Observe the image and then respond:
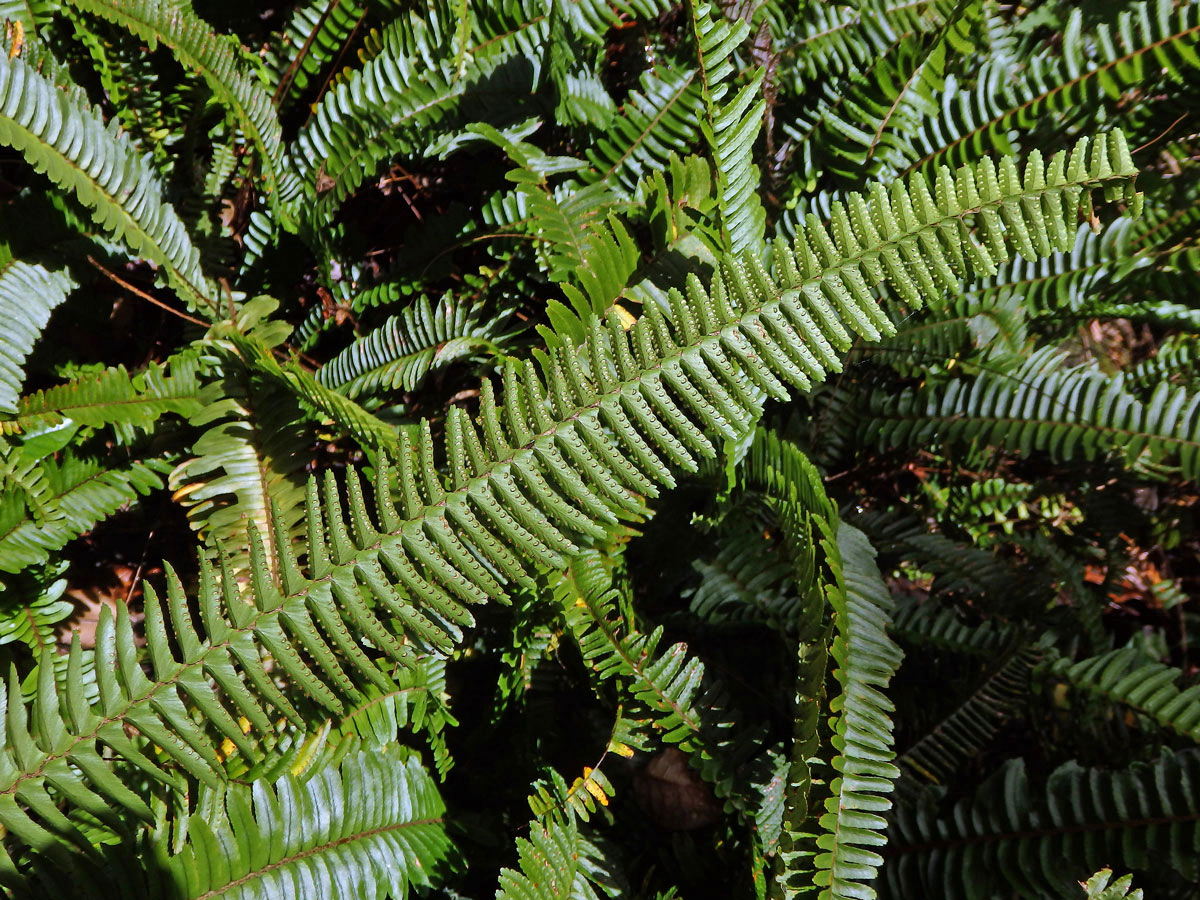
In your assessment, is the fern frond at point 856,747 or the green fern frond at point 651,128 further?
the green fern frond at point 651,128

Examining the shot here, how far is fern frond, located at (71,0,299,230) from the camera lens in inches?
69.2

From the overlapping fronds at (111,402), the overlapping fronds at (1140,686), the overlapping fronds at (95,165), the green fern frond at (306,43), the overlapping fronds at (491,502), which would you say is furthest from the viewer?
the green fern frond at (306,43)

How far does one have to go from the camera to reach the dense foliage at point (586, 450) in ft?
4.47

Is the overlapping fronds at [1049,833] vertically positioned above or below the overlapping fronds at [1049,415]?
below

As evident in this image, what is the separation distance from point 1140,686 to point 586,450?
1.57 metres

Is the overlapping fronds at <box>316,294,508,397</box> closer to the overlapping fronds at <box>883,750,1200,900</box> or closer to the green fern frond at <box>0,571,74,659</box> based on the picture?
the green fern frond at <box>0,571,74,659</box>

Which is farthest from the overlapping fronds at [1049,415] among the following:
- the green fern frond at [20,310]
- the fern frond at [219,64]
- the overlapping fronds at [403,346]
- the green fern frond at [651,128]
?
the green fern frond at [20,310]

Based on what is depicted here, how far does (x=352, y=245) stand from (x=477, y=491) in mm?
1325

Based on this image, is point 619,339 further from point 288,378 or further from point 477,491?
point 288,378

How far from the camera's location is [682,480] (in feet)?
6.91

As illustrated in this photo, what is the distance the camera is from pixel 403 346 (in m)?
2.06

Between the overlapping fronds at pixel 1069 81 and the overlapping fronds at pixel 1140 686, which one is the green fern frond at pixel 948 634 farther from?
the overlapping fronds at pixel 1069 81

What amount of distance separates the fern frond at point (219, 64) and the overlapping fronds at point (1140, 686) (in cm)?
238

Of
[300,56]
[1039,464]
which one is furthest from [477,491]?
[1039,464]
